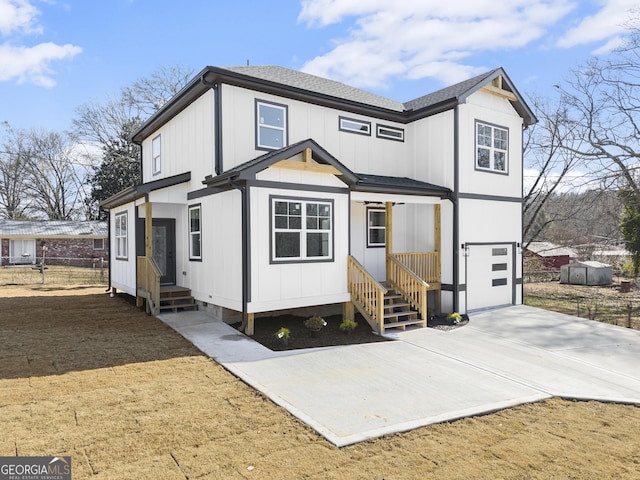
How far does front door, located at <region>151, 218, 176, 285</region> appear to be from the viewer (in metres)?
12.2

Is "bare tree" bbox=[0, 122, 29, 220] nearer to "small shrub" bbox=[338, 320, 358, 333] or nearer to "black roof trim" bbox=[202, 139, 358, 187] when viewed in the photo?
"black roof trim" bbox=[202, 139, 358, 187]

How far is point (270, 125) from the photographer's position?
1030 centimetres

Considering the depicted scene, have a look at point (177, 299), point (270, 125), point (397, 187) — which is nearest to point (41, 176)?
point (177, 299)

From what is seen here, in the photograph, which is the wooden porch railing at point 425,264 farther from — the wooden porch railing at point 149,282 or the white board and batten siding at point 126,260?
the white board and batten siding at point 126,260

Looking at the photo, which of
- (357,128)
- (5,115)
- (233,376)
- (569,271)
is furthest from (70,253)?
(569,271)

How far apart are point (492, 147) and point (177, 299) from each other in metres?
9.98

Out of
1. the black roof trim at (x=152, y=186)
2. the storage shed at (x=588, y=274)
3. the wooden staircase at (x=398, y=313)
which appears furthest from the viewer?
the storage shed at (x=588, y=274)

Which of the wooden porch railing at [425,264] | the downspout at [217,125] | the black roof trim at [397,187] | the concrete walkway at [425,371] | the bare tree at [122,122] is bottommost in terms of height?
the concrete walkway at [425,371]

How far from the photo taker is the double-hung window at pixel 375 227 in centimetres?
1217

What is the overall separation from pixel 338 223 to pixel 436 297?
4125 millimetres

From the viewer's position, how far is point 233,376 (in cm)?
632

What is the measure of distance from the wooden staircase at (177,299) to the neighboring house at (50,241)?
21.6 meters

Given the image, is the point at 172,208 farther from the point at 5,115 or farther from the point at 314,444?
the point at 5,115

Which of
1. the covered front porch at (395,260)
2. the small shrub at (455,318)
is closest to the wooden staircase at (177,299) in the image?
the covered front porch at (395,260)
